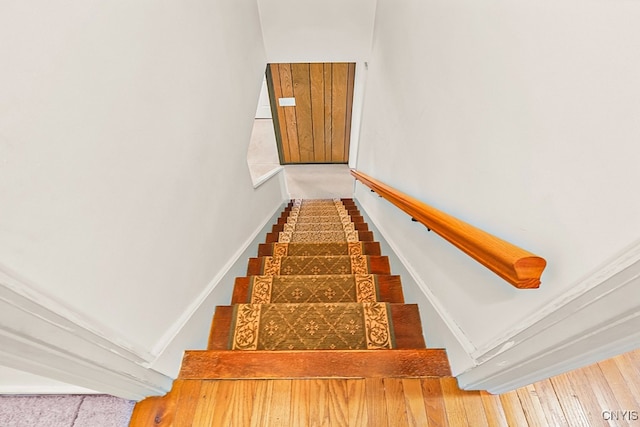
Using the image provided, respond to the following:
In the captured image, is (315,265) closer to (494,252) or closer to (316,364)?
(316,364)

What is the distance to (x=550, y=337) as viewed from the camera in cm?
70

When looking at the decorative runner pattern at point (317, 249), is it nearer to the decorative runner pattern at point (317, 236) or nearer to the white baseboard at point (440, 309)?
the decorative runner pattern at point (317, 236)

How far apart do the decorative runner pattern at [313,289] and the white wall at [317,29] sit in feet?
9.00

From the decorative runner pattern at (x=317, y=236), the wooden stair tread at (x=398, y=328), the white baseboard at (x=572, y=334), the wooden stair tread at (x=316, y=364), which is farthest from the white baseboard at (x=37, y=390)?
the decorative runner pattern at (x=317, y=236)

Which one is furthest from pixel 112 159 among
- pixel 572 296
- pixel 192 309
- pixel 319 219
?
pixel 319 219

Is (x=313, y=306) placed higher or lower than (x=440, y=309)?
higher

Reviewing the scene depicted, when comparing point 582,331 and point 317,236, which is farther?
point 317,236

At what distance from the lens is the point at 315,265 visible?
216cm

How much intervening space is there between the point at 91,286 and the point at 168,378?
1.92ft

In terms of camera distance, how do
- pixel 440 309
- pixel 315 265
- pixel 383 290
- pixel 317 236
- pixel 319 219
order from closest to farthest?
pixel 440 309 → pixel 383 290 → pixel 315 265 → pixel 317 236 → pixel 319 219

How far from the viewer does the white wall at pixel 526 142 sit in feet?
1.68

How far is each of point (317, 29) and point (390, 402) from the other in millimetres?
3488

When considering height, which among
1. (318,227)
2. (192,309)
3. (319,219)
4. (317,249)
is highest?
(319,219)

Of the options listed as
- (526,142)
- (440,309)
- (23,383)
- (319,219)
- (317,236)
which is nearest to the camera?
(526,142)
